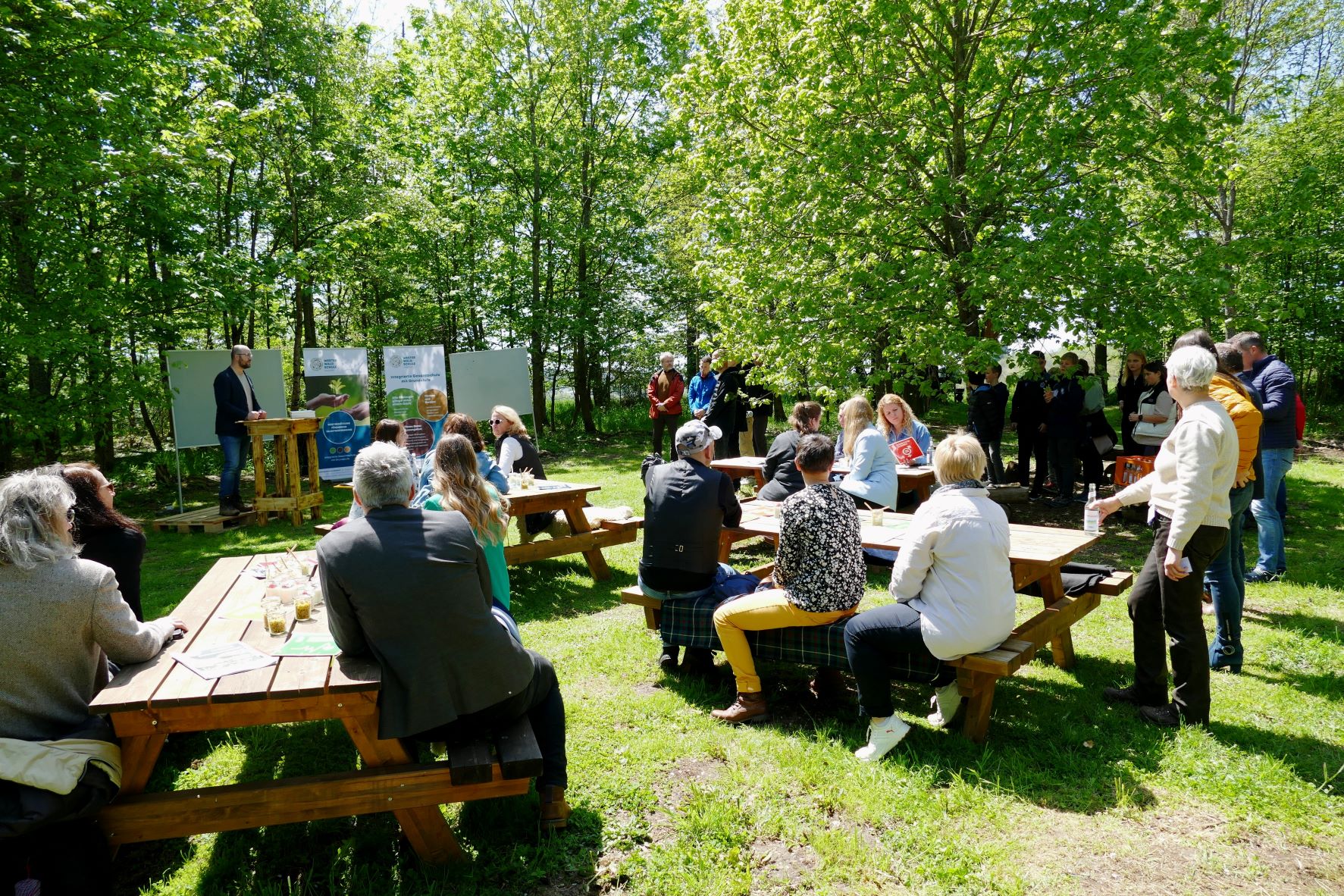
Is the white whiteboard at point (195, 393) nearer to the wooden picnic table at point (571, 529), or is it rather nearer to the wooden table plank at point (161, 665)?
the wooden picnic table at point (571, 529)

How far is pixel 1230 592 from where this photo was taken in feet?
14.0

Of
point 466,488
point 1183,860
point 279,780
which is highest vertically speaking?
point 466,488

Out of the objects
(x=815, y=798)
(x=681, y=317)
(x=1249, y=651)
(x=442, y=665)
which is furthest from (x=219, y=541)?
(x=681, y=317)

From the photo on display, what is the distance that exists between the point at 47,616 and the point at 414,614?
1127 millimetres

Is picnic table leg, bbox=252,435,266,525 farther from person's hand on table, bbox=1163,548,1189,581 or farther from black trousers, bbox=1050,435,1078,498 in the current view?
black trousers, bbox=1050,435,1078,498

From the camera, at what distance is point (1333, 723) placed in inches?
147

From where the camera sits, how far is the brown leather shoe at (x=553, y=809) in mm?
2947

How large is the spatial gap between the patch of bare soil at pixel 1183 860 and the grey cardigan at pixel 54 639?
10.9 ft

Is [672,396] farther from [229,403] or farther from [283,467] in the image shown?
[229,403]

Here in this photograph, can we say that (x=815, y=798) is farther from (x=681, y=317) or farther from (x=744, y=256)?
(x=681, y=317)

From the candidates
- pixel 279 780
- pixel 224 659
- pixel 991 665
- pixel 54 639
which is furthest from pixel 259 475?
pixel 991 665

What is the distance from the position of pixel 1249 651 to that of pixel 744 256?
612cm

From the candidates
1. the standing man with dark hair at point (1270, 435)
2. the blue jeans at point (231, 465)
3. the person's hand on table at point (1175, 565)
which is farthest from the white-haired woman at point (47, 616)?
the blue jeans at point (231, 465)

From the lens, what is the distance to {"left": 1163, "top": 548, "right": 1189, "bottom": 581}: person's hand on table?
3.52m
